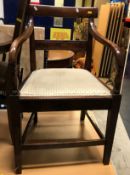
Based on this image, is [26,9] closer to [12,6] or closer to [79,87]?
[79,87]

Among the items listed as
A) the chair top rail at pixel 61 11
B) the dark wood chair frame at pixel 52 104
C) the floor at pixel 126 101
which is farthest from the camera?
the floor at pixel 126 101

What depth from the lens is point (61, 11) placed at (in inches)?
50.1

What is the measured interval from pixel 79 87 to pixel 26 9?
2.02 ft

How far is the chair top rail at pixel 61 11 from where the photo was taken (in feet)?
4.09

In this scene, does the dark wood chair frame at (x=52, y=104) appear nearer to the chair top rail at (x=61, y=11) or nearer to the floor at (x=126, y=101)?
the chair top rail at (x=61, y=11)

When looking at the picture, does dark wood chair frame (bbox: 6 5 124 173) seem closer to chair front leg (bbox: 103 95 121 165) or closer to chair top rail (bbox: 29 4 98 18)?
chair front leg (bbox: 103 95 121 165)

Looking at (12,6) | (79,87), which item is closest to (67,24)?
(12,6)

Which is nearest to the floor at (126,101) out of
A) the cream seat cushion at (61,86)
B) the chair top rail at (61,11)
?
the chair top rail at (61,11)

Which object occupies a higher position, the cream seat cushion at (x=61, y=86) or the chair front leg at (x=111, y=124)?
the cream seat cushion at (x=61, y=86)

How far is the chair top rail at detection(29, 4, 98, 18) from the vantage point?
1246 mm

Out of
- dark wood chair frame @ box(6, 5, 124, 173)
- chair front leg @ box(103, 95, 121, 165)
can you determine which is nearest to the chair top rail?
dark wood chair frame @ box(6, 5, 124, 173)

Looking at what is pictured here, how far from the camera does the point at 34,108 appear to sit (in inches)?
36.4

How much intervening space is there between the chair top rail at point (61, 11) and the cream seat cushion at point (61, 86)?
0.36 meters

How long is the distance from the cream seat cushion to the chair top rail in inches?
14.2
